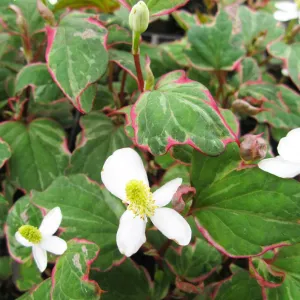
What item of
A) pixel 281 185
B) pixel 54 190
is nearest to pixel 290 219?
pixel 281 185

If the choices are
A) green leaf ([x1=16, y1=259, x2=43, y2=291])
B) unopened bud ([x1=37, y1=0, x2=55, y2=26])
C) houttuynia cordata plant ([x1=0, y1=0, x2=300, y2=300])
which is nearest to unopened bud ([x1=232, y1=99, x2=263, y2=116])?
houttuynia cordata plant ([x1=0, y1=0, x2=300, y2=300])

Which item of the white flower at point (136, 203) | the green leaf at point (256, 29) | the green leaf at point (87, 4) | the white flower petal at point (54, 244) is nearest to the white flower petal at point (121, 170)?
the white flower at point (136, 203)

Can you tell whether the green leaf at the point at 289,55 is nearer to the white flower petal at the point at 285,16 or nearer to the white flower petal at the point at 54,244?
the white flower petal at the point at 285,16

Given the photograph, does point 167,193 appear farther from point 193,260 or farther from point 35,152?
point 35,152

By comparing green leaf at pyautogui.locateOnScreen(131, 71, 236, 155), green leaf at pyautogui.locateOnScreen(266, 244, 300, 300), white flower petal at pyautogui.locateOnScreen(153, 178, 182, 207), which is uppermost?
green leaf at pyautogui.locateOnScreen(131, 71, 236, 155)

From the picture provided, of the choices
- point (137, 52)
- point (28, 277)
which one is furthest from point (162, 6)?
point (28, 277)

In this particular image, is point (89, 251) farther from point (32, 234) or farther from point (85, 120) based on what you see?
point (85, 120)

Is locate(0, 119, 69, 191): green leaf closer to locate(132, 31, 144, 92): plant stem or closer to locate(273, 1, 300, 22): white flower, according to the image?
locate(132, 31, 144, 92): plant stem
